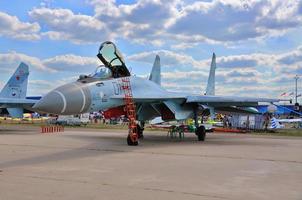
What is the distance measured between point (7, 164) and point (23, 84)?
23.3 metres

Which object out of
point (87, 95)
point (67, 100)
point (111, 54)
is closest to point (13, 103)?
point (111, 54)

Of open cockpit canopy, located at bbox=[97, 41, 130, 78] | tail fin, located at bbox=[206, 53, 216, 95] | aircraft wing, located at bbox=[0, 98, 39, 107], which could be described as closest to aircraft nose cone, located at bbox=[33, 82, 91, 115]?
open cockpit canopy, located at bbox=[97, 41, 130, 78]

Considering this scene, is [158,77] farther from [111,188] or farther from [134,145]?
[111,188]

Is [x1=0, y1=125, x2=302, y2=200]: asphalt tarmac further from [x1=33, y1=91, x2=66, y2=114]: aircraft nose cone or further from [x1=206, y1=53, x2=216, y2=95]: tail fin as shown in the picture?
[x1=206, y1=53, x2=216, y2=95]: tail fin

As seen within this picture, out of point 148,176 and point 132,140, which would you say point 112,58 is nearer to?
point 132,140

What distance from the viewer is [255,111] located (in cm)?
2109

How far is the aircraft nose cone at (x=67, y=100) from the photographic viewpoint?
34.2 feet

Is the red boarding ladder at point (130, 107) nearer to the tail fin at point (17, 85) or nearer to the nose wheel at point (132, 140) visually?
the nose wheel at point (132, 140)

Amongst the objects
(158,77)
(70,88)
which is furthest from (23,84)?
(70,88)

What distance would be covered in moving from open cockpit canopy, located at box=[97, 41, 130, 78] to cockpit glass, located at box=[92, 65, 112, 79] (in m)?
0.21

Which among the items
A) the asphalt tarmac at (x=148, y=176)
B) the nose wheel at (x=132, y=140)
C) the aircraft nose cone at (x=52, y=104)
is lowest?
the asphalt tarmac at (x=148, y=176)

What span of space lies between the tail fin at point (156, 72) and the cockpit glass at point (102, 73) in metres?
6.71

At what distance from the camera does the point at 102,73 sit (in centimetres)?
1360

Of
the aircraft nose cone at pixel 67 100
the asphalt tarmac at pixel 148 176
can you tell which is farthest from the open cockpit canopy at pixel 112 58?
the asphalt tarmac at pixel 148 176
